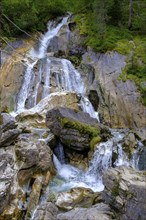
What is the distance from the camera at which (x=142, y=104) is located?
67.2ft

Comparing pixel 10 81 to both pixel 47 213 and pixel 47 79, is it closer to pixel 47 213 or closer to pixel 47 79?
pixel 47 79

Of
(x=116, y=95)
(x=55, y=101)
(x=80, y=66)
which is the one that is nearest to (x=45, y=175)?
(x=55, y=101)

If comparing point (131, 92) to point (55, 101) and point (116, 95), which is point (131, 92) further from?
point (55, 101)


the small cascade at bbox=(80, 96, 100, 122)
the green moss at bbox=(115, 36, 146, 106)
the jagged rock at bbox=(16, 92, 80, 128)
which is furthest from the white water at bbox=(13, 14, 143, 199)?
the green moss at bbox=(115, 36, 146, 106)

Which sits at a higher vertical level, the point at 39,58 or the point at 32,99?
the point at 39,58

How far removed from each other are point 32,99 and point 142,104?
8593 mm

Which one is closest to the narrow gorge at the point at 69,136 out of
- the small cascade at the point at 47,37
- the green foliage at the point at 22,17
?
the small cascade at the point at 47,37

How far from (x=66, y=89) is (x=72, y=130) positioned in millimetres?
7602

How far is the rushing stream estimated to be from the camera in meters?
15.0

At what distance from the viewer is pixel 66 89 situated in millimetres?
23125

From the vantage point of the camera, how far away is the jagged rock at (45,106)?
1991 cm

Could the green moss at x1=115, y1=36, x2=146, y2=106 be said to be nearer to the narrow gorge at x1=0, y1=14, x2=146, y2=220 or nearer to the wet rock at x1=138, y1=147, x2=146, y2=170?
the narrow gorge at x1=0, y1=14, x2=146, y2=220

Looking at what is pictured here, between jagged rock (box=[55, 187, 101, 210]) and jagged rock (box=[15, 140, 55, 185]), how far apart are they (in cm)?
185

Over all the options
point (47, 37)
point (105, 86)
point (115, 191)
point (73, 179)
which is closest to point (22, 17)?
point (47, 37)
